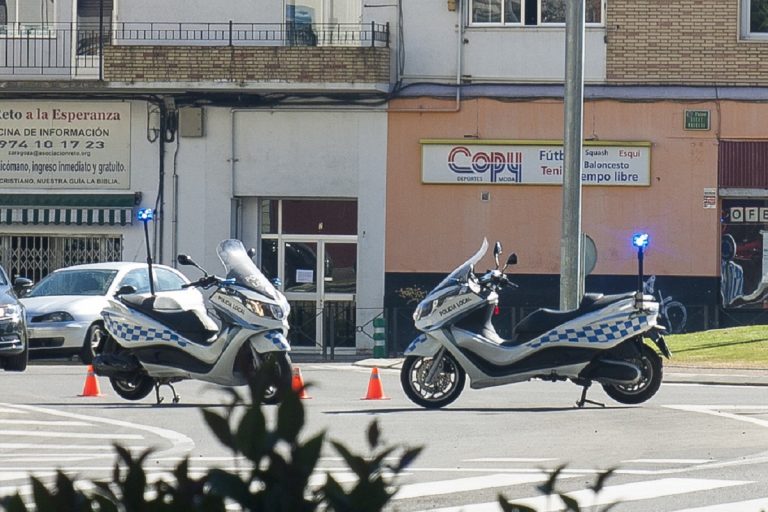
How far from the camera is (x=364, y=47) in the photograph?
2612 cm

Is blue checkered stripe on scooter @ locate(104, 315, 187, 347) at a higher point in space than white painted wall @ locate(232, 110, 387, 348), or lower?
lower

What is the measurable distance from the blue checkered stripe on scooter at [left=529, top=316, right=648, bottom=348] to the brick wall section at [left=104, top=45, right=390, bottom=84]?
43.0 feet

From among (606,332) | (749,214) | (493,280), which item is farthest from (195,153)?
(606,332)

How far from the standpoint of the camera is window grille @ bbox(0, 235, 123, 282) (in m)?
27.9

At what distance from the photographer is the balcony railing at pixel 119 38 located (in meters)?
27.2

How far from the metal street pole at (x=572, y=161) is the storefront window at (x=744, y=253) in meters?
6.57

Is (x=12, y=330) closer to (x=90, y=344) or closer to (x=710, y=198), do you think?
(x=90, y=344)

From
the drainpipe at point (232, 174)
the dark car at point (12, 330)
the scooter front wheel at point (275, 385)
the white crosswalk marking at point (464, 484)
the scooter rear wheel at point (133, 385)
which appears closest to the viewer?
the scooter front wheel at point (275, 385)

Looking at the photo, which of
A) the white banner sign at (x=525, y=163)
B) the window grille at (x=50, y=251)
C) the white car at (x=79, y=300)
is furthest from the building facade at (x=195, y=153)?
the white car at (x=79, y=300)

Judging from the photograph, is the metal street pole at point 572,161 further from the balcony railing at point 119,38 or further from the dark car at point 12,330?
the dark car at point 12,330

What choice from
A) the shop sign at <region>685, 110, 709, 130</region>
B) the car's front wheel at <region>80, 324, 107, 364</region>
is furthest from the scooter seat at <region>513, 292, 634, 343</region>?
the shop sign at <region>685, 110, 709, 130</region>

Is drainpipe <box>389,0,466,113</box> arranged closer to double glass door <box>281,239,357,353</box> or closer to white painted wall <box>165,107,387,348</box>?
white painted wall <box>165,107,387,348</box>

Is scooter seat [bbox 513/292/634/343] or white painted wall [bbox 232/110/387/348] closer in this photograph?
scooter seat [bbox 513/292/634/343]

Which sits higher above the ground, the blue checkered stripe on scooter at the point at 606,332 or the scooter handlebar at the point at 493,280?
the scooter handlebar at the point at 493,280
